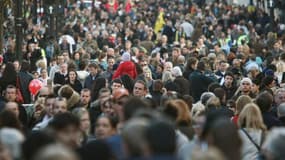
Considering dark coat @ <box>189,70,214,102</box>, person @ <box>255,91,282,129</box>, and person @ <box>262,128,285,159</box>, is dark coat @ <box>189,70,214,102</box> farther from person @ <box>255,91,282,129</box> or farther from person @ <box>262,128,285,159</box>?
person @ <box>262,128,285,159</box>

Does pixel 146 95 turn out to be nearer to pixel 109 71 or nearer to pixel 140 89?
pixel 140 89

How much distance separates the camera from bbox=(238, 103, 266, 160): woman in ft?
50.3

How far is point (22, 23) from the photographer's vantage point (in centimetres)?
3281

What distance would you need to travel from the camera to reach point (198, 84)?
25.5 metres

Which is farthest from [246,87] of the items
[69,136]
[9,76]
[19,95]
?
[69,136]

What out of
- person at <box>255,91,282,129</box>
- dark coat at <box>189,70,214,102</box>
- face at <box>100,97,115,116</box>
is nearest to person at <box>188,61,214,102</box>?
dark coat at <box>189,70,214,102</box>

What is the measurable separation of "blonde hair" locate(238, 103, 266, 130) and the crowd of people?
0.01 metres

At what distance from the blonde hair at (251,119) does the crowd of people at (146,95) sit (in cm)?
1

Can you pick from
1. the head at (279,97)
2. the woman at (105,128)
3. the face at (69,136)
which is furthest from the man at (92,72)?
the face at (69,136)

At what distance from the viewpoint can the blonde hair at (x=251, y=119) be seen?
15562mm

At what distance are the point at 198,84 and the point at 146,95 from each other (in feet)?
15.6

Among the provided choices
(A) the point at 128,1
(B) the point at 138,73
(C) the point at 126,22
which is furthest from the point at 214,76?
(A) the point at 128,1

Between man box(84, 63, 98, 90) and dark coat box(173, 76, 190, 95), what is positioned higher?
man box(84, 63, 98, 90)

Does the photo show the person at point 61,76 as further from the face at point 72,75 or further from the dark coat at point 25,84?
the dark coat at point 25,84
